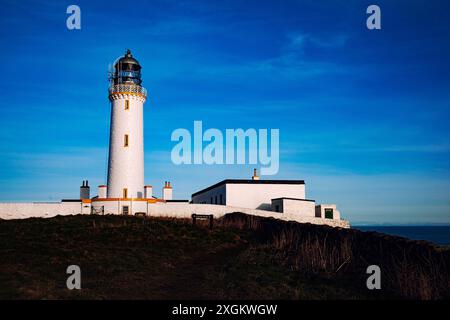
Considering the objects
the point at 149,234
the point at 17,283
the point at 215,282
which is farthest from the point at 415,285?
the point at 149,234

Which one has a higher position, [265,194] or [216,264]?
[265,194]

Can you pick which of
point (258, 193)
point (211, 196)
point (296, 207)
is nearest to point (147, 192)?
point (258, 193)

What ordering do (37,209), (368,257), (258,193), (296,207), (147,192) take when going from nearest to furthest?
(368,257)
(37,209)
(296,207)
(147,192)
(258,193)

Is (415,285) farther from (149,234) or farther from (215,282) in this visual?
(149,234)

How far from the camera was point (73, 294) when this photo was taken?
10008 mm

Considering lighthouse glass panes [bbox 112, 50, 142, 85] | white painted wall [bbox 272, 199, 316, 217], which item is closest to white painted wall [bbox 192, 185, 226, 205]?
white painted wall [bbox 272, 199, 316, 217]

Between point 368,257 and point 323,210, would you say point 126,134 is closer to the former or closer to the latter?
point 323,210

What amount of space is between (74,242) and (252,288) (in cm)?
1062

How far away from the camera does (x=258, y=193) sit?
36.7 m

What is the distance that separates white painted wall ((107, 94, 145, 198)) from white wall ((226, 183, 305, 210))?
26.9 ft

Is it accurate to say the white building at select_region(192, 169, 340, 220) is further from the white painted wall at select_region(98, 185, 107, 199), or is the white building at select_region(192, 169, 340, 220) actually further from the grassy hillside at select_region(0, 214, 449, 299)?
the grassy hillside at select_region(0, 214, 449, 299)

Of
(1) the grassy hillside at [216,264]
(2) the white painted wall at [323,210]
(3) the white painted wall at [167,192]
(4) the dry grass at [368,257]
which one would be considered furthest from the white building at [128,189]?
(4) the dry grass at [368,257]

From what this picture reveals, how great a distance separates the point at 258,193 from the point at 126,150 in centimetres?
1218

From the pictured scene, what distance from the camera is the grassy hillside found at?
1009 centimetres
